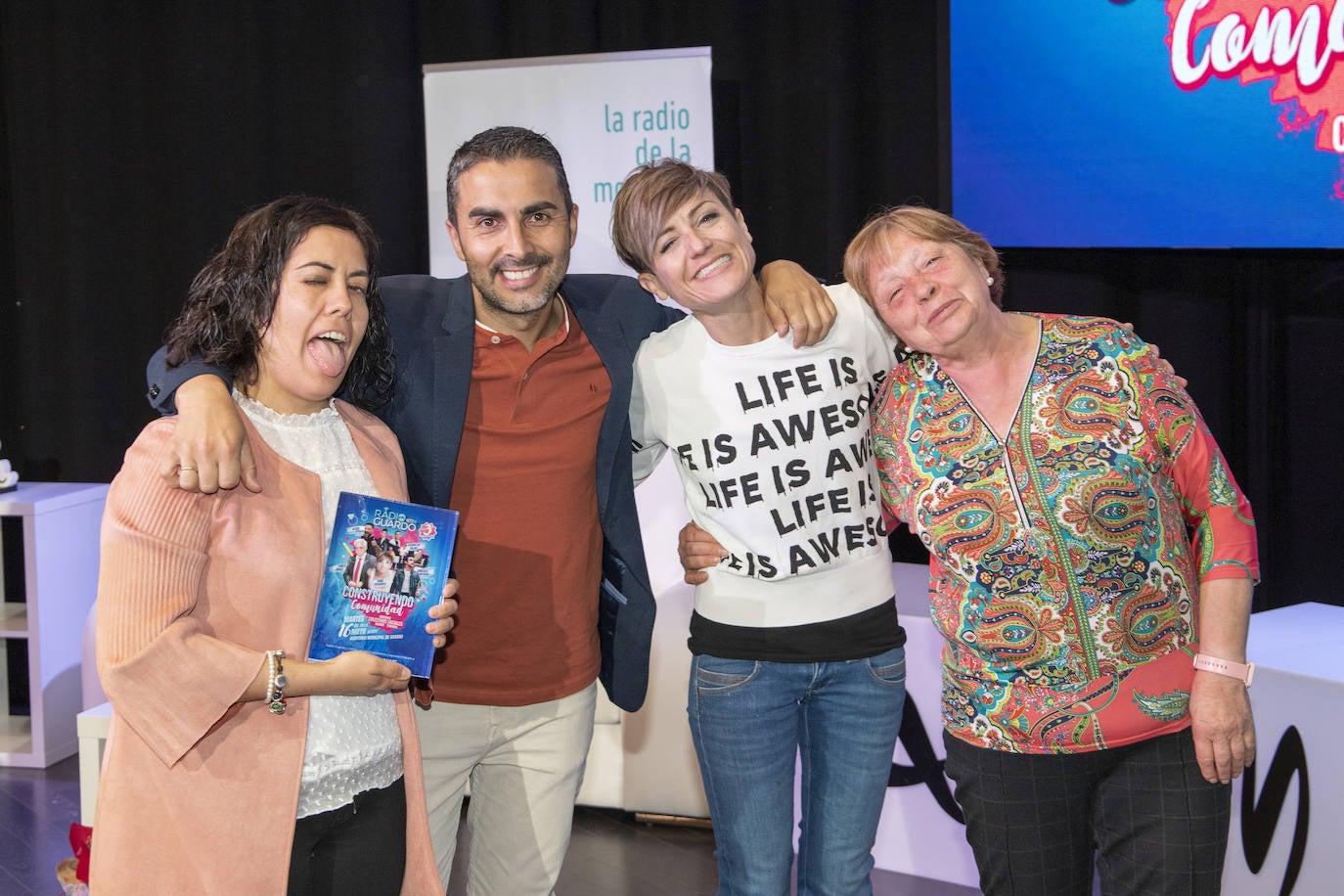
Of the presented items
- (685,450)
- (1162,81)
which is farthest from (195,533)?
(1162,81)

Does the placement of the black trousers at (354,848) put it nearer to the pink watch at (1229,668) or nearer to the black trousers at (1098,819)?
the black trousers at (1098,819)

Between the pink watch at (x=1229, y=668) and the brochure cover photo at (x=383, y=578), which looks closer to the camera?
the brochure cover photo at (x=383, y=578)

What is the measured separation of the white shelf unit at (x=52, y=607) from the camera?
4.54m

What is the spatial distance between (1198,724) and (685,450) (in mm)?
890

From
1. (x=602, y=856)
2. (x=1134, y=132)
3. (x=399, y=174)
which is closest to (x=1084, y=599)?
(x=1134, y=132)

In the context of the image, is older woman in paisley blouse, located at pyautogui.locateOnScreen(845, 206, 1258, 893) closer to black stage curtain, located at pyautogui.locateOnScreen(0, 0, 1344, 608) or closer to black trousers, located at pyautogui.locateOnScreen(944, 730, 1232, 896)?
black trousers, located at pyautogui.locateOnScreen(944, 730, 1232, 896)

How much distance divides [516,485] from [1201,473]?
1078 mm

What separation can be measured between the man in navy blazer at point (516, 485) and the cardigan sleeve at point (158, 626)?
0.57m

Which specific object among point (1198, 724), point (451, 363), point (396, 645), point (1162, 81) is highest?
point (1162, 81)

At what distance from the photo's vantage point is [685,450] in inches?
84.0

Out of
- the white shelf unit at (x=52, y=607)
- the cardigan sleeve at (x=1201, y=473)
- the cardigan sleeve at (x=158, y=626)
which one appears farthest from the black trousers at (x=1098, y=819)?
the white shelf unit at (x=52, y=607)

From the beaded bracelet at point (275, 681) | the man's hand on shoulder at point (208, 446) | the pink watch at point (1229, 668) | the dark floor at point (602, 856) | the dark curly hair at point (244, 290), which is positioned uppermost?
the dark curly hair at point (244, 290)

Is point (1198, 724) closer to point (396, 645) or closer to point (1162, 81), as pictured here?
point (396, 645)

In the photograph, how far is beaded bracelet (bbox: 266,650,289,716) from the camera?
1.61 meters
